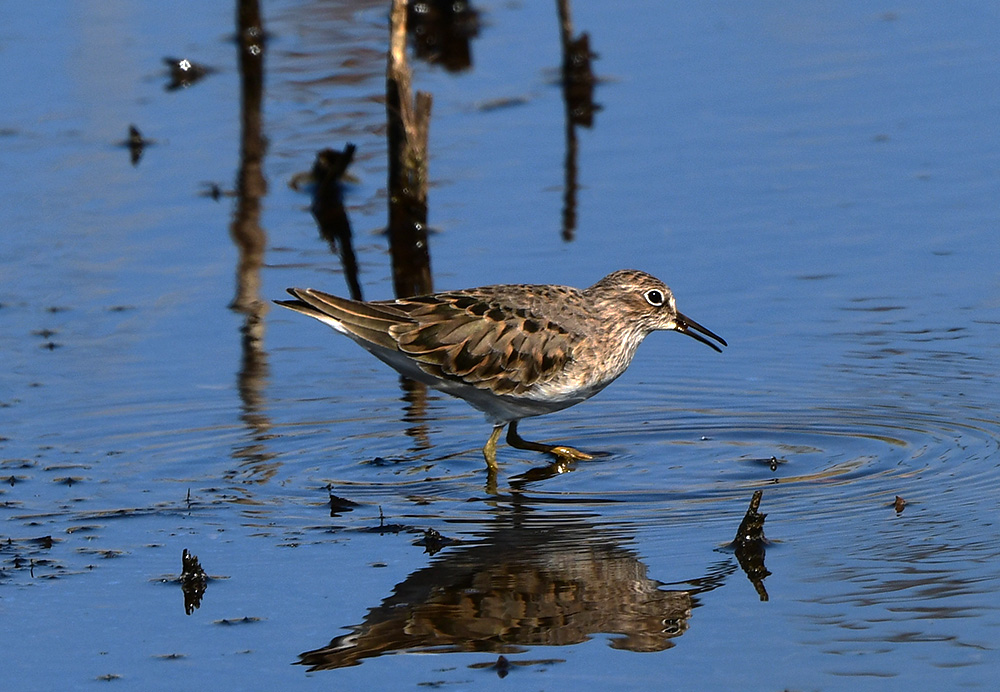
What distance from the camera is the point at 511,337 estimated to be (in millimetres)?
9367

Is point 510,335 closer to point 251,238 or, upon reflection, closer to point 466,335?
point 466,335

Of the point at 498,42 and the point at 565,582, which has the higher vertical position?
the point at 498,42

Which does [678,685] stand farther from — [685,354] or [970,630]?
[685,354]

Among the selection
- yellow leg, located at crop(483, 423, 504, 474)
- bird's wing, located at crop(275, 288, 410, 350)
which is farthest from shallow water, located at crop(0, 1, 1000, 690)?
bird's wing, located at crop(275, 288, 410, 350)

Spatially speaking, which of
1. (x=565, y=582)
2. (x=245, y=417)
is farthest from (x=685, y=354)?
(x=565, y=582)

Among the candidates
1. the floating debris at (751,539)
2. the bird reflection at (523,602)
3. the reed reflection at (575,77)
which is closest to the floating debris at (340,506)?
the bird reflection at (523,602)

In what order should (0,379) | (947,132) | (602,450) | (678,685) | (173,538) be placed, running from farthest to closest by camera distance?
1. (947,132)
2. (0,379)
3. (602,450)
4. (173,538)
5. (678,685)

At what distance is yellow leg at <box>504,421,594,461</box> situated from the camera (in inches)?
363

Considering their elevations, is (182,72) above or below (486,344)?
above

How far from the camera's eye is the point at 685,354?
35.5 feet

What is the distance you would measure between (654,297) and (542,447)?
1.09m

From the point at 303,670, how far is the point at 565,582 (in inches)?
54.7

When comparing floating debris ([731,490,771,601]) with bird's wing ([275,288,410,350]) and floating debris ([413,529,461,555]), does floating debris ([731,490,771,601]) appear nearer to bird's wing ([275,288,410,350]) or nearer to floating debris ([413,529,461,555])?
floating debris ([413,529,461,555])

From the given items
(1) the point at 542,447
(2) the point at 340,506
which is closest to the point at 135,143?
(1) the point at 542,447
